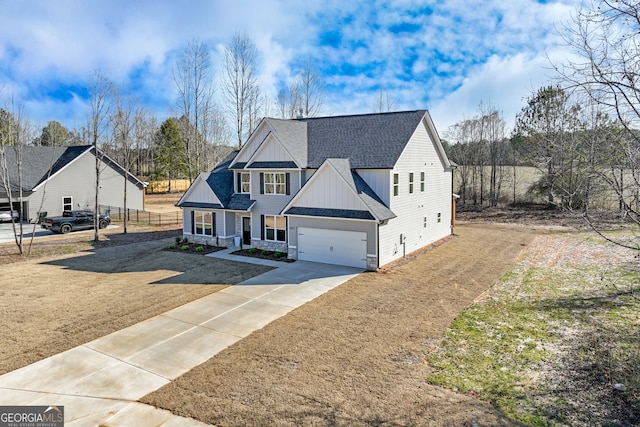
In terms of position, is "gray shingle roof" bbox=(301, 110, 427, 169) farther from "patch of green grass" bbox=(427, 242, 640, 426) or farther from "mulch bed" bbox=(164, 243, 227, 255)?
"patch of green grass" bbox=(427, 242, 640, 426)

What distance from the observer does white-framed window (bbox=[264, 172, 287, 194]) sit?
21.9m

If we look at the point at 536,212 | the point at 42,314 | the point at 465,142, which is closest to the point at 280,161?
the point at 42,314

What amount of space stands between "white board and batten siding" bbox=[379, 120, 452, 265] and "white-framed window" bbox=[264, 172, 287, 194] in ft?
20.1

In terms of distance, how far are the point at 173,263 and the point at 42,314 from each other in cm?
739

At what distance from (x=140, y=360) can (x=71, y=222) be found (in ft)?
Answer: 80.6

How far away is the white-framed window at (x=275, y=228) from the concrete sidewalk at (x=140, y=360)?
22.3 feet

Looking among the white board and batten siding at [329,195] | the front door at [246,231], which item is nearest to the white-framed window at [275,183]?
the white board and batten siding at [329,195]

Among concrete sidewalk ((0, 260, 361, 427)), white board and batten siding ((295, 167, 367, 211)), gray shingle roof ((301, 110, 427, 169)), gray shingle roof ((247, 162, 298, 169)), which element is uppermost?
gray shingle roof ((301, 110, 427, 169))

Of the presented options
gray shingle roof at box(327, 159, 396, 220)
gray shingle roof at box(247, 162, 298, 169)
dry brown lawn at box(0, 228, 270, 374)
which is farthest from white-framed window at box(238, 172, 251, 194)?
gray shingle roof at box(327, 159, 396, 220)

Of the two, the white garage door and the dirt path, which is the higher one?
the white garage door

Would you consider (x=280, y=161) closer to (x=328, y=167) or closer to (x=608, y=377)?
(x=328, y=167)

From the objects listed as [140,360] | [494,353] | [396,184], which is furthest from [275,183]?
[494,353]

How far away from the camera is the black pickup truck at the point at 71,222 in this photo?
2866 centimetres

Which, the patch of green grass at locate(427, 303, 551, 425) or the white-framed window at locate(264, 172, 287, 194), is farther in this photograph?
the white-framed window at locate(264, 172, 287, 194)
